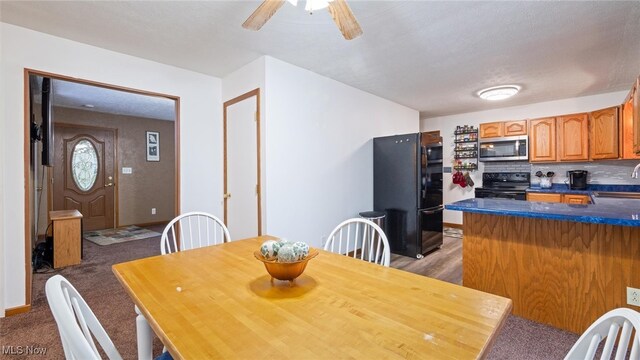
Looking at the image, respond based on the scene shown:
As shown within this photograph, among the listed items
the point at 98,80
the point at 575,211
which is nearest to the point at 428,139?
the point at 575,211

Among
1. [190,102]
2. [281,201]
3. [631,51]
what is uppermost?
[631,51]

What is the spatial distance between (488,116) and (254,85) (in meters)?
4.56

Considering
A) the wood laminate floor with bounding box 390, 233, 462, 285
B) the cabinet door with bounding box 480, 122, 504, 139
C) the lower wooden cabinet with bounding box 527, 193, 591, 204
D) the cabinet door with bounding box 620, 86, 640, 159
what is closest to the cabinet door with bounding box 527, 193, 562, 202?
the lower wooden cabinet with bounding box 527, 193, 591, 204

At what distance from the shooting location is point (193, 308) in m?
0.98

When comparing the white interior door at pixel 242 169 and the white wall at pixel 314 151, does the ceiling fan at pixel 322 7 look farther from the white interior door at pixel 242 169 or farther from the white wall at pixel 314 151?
the white interior door at pixel 242 169

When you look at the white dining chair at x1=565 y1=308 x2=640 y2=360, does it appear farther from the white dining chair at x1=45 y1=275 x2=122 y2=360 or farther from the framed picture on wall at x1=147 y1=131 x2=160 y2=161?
the framed picture on wall at x1=147 y1=131 x2=160 y2=161

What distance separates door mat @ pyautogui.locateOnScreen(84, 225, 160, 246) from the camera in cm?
476

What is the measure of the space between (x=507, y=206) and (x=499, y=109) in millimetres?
3907

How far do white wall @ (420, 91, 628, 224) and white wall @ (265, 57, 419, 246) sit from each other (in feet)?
7.53

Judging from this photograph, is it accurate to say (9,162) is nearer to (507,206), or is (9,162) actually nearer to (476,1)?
(476,1)

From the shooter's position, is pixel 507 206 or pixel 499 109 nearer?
pixel 507 206

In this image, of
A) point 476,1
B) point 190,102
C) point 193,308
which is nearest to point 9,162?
point 190,102

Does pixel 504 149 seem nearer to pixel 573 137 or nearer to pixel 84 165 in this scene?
pixel 573 137

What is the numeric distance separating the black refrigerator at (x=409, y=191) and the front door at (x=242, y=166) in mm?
1920
